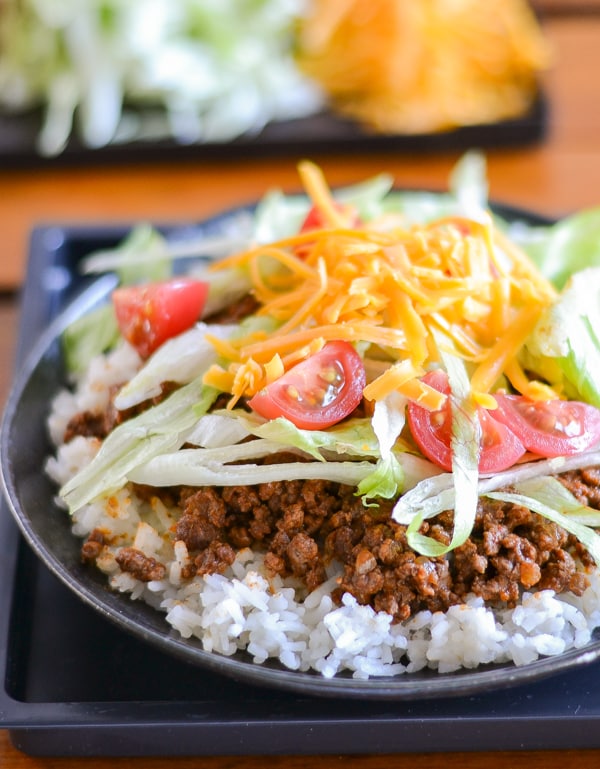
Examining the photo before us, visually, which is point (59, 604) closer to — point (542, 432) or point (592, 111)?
point (542, 432)

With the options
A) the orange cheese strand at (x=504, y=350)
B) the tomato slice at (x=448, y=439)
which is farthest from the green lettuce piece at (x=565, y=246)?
the tomato slice at (x=448, y=439)

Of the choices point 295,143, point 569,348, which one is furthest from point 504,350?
point 295,143

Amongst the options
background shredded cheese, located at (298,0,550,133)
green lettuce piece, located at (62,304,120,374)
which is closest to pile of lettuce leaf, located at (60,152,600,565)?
green lettuce piece, located at (62,304,120,374)

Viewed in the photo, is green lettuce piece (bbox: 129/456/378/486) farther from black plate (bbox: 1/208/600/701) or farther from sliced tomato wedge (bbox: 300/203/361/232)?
sliced tomato wedge (bbox: 300/203/361/232)

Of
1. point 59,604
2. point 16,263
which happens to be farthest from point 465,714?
point 16,263

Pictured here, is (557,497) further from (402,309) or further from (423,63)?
(423,63)

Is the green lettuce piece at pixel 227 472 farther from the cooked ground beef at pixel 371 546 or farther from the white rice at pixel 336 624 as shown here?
the white rice at pixel 336 624
